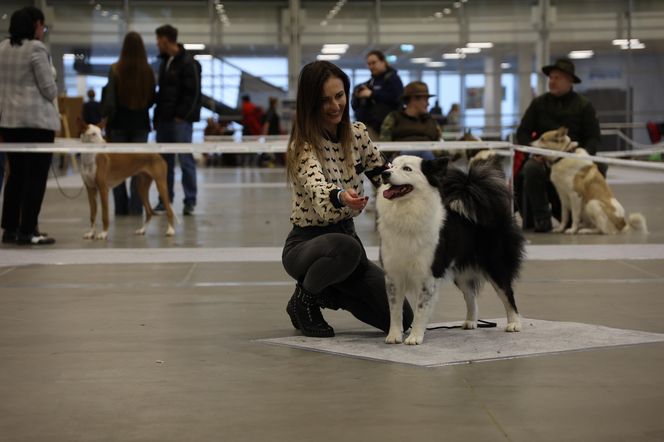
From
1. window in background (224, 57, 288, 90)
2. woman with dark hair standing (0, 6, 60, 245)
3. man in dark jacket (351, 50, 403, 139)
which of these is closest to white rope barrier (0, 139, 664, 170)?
woman with dark hair standing (0, 6, 60, 245)

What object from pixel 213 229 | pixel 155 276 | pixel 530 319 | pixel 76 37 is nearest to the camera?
pixel 530 319

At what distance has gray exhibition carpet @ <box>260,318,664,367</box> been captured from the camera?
3.99 meters

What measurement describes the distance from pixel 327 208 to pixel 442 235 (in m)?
0.53

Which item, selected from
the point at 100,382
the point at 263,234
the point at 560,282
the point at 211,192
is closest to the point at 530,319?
the point at 560,282

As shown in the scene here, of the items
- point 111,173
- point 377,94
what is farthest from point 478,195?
point 377,94

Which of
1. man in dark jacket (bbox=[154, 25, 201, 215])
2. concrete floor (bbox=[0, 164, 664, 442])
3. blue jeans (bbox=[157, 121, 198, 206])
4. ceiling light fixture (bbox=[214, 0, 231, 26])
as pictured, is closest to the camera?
concrete floor (bbox=[0, 164, 664, 442])

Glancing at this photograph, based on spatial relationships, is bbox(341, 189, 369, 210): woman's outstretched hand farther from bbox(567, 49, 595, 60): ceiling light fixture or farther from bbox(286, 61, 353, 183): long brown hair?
bbox(567, 49, 595, 60): ceiling light fixture

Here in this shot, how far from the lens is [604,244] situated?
8016 mm

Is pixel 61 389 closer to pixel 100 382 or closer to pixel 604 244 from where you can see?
pixel 100 382

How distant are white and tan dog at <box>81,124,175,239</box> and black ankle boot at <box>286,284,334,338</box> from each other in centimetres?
444

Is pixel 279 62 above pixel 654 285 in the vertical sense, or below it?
above

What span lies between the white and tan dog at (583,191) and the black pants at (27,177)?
437cm

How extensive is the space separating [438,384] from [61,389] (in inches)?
53.9

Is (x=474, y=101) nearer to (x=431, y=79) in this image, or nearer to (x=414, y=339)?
(x=431, y=79)
